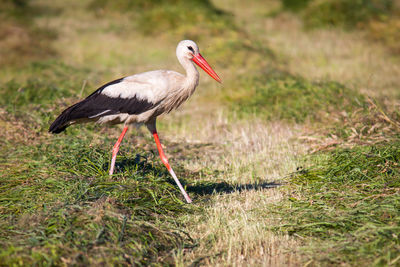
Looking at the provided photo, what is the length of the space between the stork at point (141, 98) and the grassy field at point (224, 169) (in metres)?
0.42

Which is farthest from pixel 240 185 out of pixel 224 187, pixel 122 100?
pixel 122 100

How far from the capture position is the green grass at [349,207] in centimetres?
338

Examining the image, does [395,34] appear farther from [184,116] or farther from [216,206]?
[216,206]

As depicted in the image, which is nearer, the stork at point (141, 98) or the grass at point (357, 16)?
the stork at point (141, 98)

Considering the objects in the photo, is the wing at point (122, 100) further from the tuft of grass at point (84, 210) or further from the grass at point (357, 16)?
the grass at point (357, 16)

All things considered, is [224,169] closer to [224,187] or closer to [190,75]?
[224,187]

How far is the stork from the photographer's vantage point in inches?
189

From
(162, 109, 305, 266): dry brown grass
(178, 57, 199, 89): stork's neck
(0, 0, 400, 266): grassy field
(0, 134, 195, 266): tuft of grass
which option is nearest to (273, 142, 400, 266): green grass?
(0, 0, 400, 266): grassy field

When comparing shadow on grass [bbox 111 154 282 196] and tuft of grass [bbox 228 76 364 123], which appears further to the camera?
tuft of grass [bbox 228 76 364 123]

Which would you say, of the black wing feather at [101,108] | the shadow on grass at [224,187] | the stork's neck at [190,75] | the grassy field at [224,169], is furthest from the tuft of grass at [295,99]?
the black wing feather at [101,108]

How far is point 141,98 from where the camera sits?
4793 mm

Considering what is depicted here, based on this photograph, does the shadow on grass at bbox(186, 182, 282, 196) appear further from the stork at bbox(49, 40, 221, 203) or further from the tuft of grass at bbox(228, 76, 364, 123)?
the tuft of grass at bbox(228, 76, 364, 123)

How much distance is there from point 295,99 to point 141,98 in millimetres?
4163

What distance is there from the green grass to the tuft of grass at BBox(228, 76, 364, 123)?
2063mm
